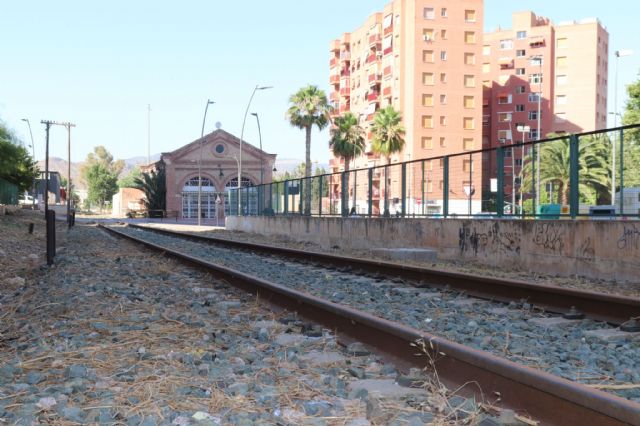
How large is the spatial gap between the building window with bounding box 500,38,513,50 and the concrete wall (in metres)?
92.0

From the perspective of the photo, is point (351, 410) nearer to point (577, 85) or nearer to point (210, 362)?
point (210, 362)

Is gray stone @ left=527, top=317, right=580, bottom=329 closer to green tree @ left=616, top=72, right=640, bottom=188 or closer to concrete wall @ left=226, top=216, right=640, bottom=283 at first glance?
concrete wall @ left=226, top=216, right=640, bottom=283

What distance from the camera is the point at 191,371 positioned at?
161 inches

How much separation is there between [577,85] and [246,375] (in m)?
105

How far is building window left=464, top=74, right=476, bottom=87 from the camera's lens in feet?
261

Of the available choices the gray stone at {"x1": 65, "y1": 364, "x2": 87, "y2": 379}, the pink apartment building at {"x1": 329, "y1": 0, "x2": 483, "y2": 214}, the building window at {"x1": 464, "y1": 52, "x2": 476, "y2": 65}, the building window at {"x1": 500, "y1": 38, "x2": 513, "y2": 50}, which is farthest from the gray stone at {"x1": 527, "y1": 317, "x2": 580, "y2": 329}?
the building window at {"x1": 500, "y1": 38, "x2": 513, "y2": 50}

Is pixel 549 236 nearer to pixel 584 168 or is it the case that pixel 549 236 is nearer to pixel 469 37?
pixel 584 168

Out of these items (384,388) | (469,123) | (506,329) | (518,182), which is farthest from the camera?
(469,123)

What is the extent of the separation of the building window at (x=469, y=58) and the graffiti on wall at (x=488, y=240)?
2778 inches

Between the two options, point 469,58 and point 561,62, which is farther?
point 561,62

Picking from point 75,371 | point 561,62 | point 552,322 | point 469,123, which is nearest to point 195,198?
point 469,123

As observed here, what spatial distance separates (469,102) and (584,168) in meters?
72.0

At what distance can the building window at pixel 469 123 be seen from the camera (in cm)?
7994

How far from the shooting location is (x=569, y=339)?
5.11m
